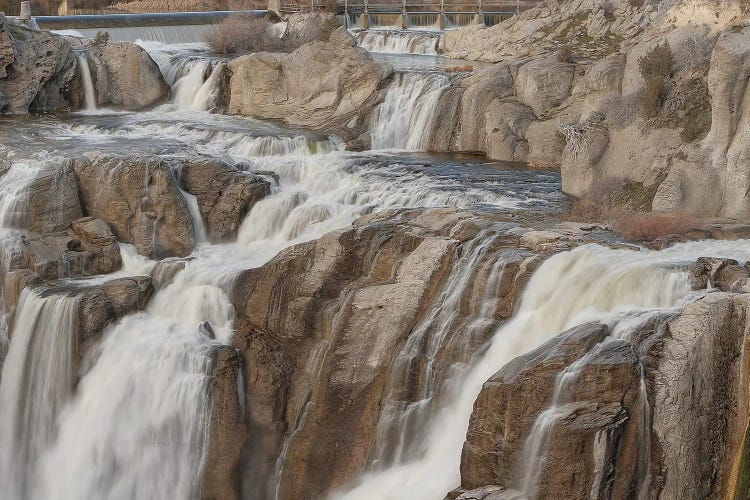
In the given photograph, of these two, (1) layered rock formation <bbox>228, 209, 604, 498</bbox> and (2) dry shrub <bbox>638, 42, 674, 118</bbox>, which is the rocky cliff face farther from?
(1) layered rock formation <bbox>228, 209, 604, 498</bbox>

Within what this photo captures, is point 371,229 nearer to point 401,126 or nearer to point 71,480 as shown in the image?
point 71,480

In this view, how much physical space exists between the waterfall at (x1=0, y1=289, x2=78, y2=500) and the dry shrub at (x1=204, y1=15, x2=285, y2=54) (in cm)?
2136

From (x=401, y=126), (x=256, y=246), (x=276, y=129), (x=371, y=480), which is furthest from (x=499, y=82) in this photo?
(x=371, y=480)

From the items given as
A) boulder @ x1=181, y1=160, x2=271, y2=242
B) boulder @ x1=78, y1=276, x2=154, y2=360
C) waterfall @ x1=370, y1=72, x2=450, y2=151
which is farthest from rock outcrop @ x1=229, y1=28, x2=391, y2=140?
boulder @ x1=78, y1=276, x2=154, y2=360

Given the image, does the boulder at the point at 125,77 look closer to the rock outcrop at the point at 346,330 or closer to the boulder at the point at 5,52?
the boulder at the point at 5,52

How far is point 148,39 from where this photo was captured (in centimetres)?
4025

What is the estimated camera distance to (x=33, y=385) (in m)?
18.2

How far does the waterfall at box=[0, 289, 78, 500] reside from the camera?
17953 mm

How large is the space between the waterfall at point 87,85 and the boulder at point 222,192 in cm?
1069

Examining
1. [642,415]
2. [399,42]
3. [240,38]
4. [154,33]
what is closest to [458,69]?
[399,42]

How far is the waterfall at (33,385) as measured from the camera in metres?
18.0

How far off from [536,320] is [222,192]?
9.51 m

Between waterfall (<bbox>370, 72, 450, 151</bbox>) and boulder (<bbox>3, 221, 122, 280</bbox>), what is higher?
waterfall (<bbox>370, 72, 450, 151</bbox>)

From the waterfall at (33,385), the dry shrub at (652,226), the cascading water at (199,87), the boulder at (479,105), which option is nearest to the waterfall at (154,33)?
the cascading water at (199,87)
